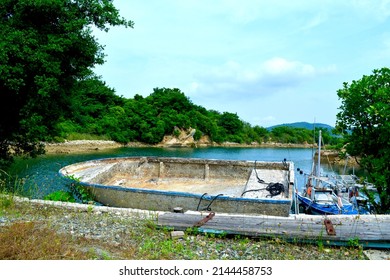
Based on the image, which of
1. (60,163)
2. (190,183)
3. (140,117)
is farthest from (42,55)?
(140,117)

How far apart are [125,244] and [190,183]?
9354 mm

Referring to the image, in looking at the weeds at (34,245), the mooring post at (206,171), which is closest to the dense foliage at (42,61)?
the mooring post at (206,171)

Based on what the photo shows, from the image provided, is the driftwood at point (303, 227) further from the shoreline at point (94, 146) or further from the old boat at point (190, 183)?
the shoreline at point (94, 146)

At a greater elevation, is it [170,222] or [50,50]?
[50,50]

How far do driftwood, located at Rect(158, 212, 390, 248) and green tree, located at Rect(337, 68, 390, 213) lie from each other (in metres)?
1.56

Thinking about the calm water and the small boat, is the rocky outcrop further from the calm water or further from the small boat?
the small boat

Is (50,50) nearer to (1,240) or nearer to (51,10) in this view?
(51,10)

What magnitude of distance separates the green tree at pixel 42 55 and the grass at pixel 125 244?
512cm

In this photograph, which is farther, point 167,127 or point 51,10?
point 167,127

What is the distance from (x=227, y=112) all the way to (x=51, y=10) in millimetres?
79427

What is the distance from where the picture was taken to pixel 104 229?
6.01 m

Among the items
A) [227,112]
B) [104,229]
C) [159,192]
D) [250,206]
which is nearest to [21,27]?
[159,192]

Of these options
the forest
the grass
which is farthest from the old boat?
the forest

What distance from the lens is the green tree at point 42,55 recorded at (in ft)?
33.3
